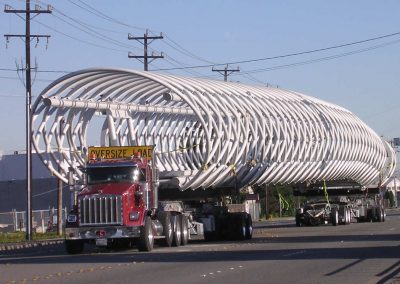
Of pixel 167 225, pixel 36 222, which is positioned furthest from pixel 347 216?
pixel 167 225

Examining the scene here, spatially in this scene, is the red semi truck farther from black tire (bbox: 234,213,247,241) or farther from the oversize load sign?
black tire (bbox: 234,213,247,241)

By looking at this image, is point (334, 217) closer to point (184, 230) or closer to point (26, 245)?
point (26, 245)

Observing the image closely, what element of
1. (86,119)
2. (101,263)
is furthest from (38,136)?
(101,263)

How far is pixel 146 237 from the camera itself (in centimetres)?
3419

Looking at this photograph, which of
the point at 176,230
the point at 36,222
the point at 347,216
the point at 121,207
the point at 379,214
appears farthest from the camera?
the point at 36,222

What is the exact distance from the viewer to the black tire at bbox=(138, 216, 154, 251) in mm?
34125

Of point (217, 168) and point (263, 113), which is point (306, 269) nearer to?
point (217, 168)

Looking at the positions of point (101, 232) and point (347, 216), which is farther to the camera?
point (347, 216)

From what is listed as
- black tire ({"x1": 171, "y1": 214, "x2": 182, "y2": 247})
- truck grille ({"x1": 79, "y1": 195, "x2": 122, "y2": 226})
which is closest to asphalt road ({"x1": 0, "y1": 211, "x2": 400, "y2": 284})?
black tire ({"x1": 171, "y1": 214, "x2": 182, "y2": 247})

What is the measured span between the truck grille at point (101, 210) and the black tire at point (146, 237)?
0.83 metres

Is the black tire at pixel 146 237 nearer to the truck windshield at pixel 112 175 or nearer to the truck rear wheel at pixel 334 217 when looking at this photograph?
the truck windshield at pixel 112 175

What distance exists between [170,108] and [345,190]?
21658mm

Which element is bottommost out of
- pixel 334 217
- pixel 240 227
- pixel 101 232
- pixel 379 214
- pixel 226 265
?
pixel 226 265

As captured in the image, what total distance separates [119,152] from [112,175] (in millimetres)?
1506
